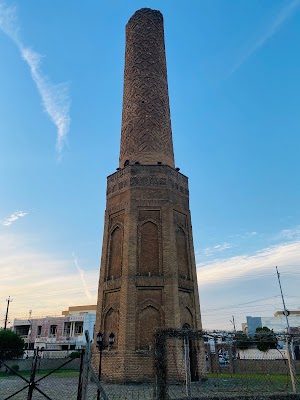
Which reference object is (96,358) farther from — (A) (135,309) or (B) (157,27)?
(B) (157,27)

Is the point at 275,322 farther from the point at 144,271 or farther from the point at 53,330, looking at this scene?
the point at 144,271

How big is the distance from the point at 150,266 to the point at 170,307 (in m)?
2.43

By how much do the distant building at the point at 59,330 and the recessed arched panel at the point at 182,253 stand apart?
34.9 meters

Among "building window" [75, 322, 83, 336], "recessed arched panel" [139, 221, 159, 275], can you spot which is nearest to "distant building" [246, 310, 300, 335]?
"building window" [75, 322, 83, 336]

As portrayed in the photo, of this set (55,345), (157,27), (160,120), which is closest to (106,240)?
(160,120)

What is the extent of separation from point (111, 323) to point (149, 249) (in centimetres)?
444

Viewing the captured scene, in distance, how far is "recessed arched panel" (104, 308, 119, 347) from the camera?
17969 mm

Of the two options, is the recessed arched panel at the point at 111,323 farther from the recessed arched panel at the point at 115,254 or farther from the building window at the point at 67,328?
the building window at the point at 67,328

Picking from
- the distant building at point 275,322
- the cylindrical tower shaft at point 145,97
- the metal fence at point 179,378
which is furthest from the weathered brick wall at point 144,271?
the distant building at point 275,322

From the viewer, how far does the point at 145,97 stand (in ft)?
76.4

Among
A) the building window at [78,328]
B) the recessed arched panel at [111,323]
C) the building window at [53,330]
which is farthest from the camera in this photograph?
the building window at [53,330]

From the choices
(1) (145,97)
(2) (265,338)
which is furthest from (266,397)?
(1) (145,97)

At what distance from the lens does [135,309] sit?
17.5 meters

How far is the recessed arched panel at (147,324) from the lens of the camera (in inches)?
671
